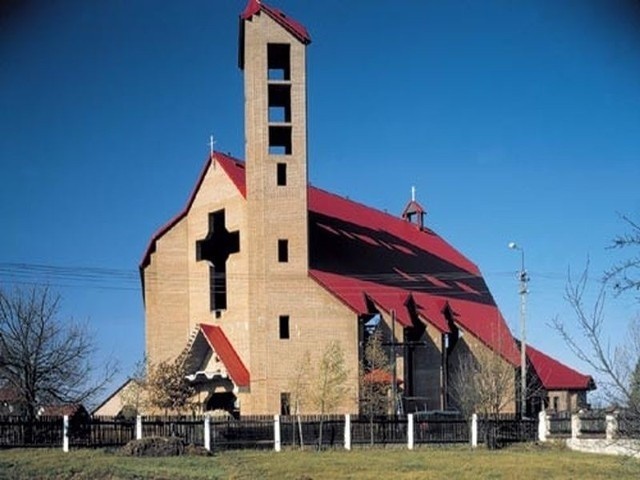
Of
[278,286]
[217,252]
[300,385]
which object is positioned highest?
[217,252]

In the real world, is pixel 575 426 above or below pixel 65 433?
below

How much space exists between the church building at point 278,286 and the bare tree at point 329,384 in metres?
1.18

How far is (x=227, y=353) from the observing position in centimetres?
3697

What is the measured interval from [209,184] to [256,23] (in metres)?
7.19

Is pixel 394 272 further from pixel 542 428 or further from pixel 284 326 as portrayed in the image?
pixel 542 428

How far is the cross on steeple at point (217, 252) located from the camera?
3984 centimetres

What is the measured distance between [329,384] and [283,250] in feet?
20.1

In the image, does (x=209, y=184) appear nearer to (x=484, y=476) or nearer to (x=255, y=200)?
(x=255, y=200)

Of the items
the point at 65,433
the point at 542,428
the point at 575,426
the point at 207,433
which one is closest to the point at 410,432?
the point at 542,428

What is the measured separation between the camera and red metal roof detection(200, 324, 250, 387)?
35844mm

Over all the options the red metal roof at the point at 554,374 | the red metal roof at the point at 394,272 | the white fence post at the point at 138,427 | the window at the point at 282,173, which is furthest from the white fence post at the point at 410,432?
the red metal roof at the point at 554,374

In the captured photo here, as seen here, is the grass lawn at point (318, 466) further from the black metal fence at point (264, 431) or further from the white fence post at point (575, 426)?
the white fence post at point (575, 426)

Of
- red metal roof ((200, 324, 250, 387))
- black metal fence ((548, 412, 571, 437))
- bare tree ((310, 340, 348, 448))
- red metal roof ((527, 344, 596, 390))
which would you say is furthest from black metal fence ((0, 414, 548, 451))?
red metal roof ((527, 344, 596, 390))

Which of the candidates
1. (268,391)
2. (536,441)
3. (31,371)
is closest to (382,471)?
(536,441)
